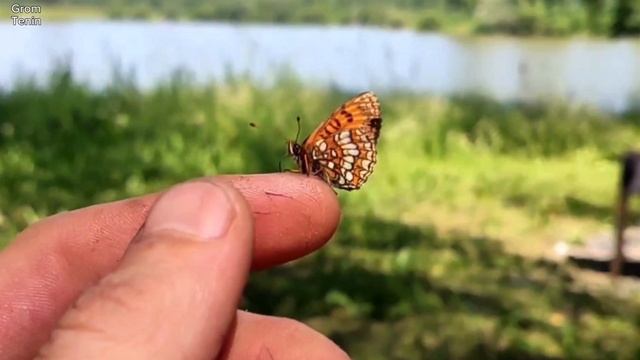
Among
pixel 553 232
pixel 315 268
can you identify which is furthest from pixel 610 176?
pixel 315 268

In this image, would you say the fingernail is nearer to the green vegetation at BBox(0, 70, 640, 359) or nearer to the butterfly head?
the butterfly head

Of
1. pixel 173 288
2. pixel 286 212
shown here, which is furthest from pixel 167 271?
pixel 286 212

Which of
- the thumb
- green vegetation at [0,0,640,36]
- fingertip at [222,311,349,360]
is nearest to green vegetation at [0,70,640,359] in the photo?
green vegetation at [0,0,640,36]

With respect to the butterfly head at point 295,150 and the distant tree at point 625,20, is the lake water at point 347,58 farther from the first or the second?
the butterfly head at point 295,150

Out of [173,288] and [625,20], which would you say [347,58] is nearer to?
[625,20]

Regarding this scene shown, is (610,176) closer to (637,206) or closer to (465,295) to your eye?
(637,206)

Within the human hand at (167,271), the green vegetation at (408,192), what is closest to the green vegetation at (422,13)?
the green vegetation at (408,192)
